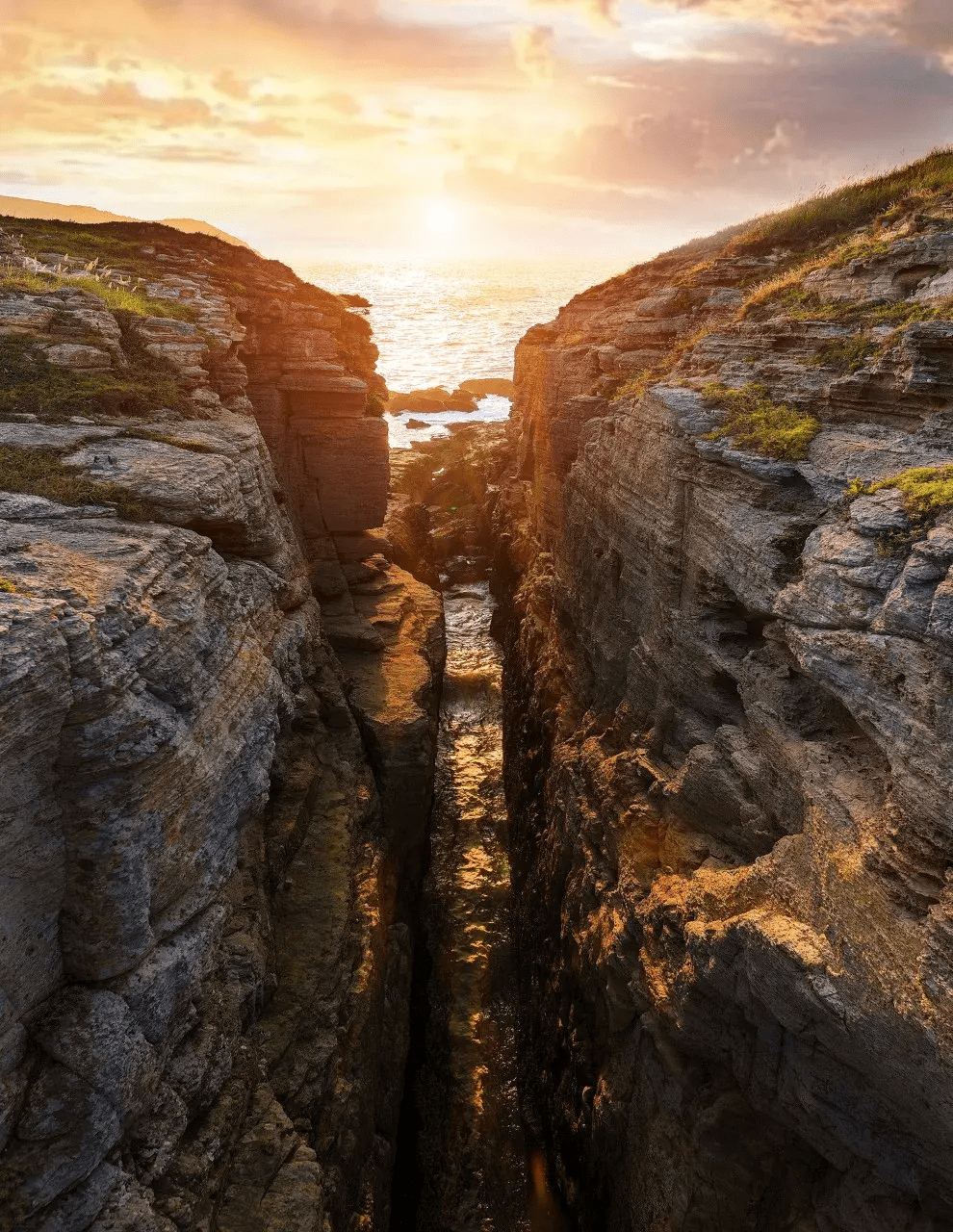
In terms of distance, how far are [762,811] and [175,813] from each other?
32.2 ft

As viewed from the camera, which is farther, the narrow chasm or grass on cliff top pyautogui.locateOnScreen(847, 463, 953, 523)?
the narrow chasm

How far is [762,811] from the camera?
42.7ft

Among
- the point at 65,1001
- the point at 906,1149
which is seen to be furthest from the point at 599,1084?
the point at 65,1001

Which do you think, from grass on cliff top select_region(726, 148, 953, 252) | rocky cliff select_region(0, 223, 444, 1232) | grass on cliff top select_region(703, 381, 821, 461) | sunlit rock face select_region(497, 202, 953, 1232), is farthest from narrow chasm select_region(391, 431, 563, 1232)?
grass on cliff top select_region(726, 148, 953, 252)

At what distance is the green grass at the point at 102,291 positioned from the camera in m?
21.2

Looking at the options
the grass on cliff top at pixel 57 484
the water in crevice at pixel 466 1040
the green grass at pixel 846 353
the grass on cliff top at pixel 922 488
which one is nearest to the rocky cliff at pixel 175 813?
the grass on cliff top at pixel 57 484

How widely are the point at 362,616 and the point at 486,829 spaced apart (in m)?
9.30

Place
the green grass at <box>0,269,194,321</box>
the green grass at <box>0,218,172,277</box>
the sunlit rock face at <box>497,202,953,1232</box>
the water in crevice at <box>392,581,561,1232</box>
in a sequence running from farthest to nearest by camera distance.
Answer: the green grass at <box>0,218,172,277</box> < the green grass at <box>0,269,194,321</box> < the water in crevice at <box>392,581,561,1232</box> < the sunlit rock face at <box>497,202,953,1232</box>

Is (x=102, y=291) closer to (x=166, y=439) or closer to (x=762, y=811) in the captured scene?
(x=166, y=439)

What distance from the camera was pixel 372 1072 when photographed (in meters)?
16.2

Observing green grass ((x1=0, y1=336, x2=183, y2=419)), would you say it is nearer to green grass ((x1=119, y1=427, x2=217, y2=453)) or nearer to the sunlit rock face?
green grass ((x1=119, y1=427, x2=217, y2=453))

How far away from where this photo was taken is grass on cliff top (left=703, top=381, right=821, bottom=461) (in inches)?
579

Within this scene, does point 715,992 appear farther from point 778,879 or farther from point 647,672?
point 647,672

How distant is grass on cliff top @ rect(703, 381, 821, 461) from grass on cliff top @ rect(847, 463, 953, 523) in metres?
2.56
